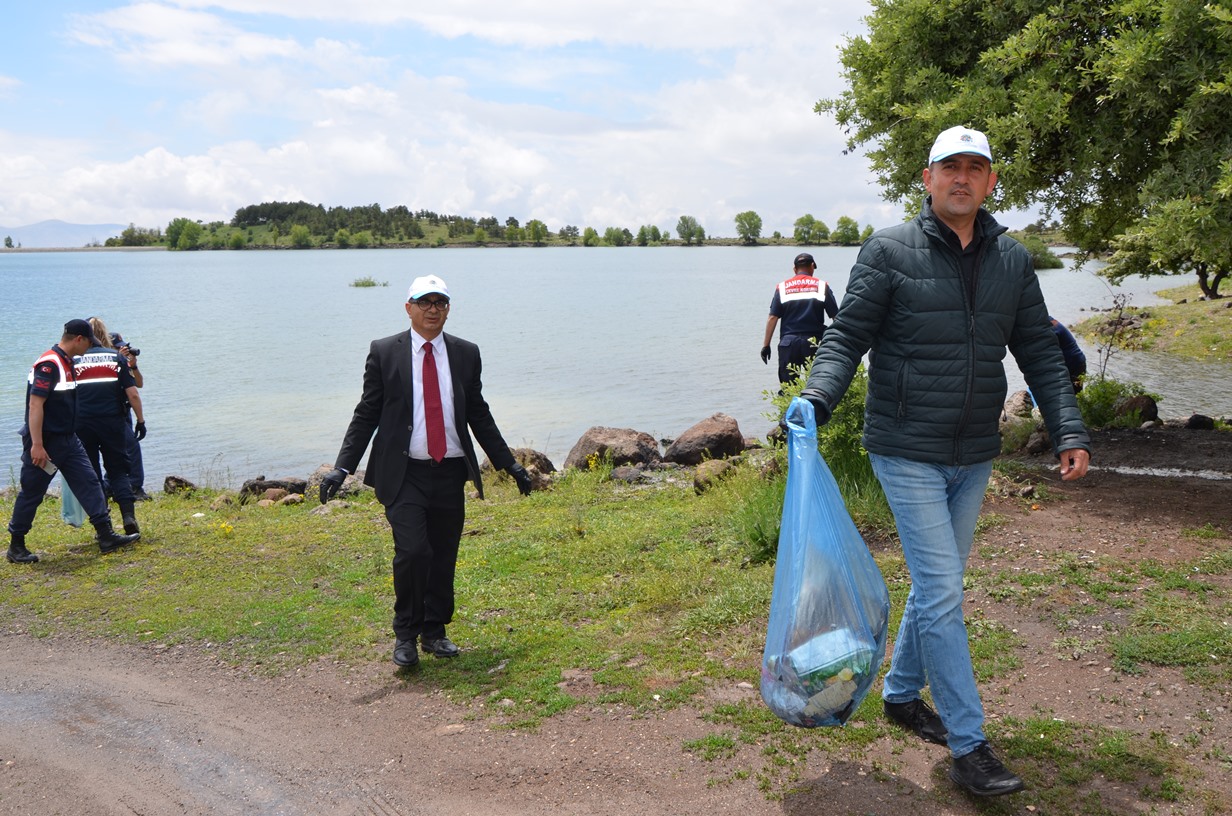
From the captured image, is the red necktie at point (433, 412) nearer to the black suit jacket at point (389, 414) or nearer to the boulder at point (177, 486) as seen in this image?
the black suit jacket at point (389, 414)

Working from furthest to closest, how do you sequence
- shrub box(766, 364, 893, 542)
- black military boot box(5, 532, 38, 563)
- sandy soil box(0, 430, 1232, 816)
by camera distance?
1. black military boot box(5, 532, 38, 563)
2. shrub box(766, 364, 893, 542)
3. sandy soil box(0, 430, 1232, 816)

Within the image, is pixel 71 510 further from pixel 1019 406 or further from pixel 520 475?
pixel 1019 406

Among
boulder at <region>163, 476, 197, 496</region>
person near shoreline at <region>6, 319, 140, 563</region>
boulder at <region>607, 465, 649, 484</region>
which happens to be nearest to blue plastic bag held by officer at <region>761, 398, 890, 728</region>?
person near shoreline at <region>6, 319, 140, 563</region>

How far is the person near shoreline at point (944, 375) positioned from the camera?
4246mm

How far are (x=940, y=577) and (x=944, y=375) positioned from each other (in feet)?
2.77

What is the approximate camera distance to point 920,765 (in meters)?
4.55

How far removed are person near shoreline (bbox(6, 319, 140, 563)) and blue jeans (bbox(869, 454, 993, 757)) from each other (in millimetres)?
7732

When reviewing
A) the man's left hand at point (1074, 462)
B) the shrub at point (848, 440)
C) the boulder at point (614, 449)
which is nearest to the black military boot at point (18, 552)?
the boulder at point (614, 449)

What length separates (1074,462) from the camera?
4320mm

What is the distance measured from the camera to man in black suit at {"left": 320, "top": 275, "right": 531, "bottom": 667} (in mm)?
6223

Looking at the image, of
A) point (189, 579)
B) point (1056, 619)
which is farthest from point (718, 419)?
point (1056, 619)

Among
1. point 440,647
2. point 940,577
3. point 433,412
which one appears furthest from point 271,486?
point 940,577

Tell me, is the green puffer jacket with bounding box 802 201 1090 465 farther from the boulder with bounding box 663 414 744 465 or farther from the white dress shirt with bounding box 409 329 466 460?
the boulder with bounding box 663 414 744 465

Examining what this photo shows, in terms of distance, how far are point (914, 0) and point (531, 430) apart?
38.5ft
